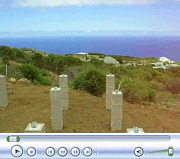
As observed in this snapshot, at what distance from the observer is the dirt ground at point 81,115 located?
3.31 metres

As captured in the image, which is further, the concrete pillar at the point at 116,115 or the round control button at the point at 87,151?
the concrete pillar at the point at 116,115

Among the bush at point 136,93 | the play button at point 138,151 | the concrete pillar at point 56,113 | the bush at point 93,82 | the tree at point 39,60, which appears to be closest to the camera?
the play button at point 138,151

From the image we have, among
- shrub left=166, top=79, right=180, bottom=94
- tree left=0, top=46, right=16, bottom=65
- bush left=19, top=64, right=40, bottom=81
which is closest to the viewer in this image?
bush left=19, top=64, right=40, bottom=81

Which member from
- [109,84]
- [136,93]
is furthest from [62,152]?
[136,93]

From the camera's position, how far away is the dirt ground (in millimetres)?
3311

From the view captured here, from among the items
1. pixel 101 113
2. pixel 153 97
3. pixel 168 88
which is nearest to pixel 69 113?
pixel 101 113

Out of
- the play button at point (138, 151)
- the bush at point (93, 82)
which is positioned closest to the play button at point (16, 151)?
the play button at point (138, 151)

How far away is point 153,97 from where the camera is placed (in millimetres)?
5727

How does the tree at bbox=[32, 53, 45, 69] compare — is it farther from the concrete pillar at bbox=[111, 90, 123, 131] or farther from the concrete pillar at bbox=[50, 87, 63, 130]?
the concrete pillar at bbox=[111, 90, 123, 131]

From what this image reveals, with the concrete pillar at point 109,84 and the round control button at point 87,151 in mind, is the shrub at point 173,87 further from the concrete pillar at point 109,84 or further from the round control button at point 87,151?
the round control button at point 87,151

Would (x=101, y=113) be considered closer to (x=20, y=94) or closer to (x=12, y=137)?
(x=20, y=94)

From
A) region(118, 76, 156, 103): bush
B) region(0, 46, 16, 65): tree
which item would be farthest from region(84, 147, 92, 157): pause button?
region(0, 46, 16, 65): tree

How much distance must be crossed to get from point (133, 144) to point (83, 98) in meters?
4.55

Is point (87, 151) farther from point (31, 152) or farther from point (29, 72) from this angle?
point (29, 72)
